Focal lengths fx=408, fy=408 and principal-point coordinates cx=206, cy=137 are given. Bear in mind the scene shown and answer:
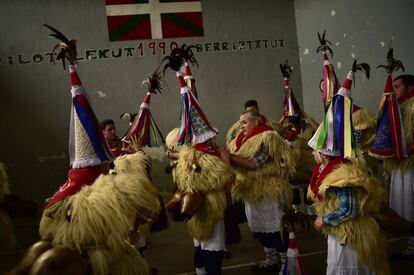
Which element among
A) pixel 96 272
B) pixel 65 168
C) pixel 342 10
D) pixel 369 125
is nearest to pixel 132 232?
pixel 96 272

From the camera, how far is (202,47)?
24.3 feet

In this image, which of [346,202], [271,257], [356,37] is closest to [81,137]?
[346,202]

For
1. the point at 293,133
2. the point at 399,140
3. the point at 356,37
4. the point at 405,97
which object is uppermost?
the point at 356,37

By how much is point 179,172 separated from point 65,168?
13.7 feet

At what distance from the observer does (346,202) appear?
241cm


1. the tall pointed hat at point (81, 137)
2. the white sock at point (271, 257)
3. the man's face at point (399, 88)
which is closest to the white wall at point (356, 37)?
the man's face at point (399, 88)

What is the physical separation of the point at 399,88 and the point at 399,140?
1.80ft

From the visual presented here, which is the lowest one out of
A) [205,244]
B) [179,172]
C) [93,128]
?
[205,244]

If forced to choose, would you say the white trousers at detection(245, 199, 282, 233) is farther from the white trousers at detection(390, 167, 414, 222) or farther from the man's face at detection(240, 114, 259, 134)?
the white trousers at detection(390, 167, 414, 222)

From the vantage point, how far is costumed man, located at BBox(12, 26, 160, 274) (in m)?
1.81

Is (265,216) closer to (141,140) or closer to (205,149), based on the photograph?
(205,149)

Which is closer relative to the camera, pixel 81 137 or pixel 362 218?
pixel 81 137

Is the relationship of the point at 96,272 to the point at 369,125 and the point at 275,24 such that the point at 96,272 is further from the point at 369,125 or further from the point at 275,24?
the point at 275,24

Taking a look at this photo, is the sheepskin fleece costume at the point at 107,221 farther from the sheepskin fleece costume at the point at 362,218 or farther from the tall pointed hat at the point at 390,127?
the tall pointed hat at the point at 390,127
